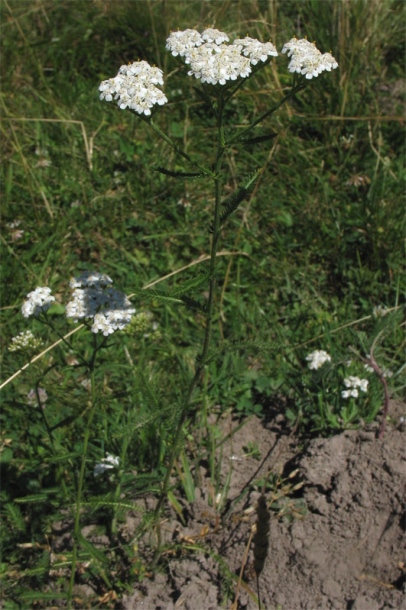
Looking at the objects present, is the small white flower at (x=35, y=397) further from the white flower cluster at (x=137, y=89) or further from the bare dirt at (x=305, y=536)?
the white flower cluster at (x=137, y=89)

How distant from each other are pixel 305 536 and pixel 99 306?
1031 mm

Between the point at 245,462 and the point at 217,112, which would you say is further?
the point at 245,462

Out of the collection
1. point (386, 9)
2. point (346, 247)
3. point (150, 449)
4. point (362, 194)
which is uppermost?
point (386, 9)

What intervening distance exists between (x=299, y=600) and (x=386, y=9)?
3.63 metres

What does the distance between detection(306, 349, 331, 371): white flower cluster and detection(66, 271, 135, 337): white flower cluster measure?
932mm

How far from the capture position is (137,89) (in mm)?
1669

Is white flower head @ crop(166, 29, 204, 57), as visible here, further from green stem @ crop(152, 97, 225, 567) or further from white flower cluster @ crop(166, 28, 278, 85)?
green stem @ crop(152, 97, 225, 567)

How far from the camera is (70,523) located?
238cm

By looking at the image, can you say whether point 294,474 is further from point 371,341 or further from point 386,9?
point 386,9

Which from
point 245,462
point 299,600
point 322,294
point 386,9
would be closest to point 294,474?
point 245,462

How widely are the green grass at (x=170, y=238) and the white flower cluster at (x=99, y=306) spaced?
0.25 m

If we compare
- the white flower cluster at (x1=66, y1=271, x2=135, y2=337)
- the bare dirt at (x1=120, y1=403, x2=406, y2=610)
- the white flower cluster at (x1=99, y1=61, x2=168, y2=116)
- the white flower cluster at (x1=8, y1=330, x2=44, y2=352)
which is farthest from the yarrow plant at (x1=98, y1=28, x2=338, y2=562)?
the bare dirt at (x1=120, y1=403, x2=406, y2=610)

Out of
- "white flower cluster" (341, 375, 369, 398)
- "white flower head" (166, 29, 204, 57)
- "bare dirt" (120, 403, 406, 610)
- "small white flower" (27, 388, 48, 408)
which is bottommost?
"bare dirt" (120, 403, 406, 610)

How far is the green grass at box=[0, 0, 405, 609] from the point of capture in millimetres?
2414
